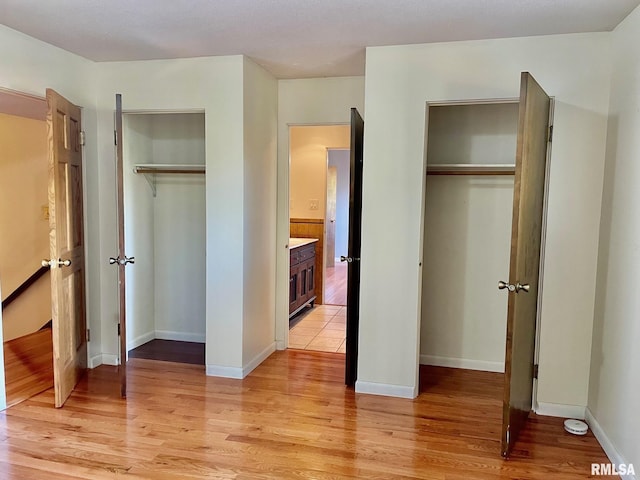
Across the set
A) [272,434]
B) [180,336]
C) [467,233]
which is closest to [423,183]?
[467,233]

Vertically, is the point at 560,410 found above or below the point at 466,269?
below

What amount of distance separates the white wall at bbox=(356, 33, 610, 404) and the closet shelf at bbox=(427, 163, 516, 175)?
0.56 metres

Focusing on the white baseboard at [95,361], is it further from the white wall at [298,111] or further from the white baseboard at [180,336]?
the white wall at [298,111]

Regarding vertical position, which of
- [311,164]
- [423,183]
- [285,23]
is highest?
[285,23]

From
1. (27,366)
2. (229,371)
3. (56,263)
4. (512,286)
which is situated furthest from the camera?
(27,366)

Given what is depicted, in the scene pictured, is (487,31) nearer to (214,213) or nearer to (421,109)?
(421,109)

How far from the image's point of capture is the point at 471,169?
3.95 metres

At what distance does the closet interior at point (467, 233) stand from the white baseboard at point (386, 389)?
0.80 metres

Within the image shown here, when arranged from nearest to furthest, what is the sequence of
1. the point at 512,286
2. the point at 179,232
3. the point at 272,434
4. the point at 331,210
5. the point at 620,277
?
the point at 512,286
the point at 620,277
the point at 272,434
the point at 179,232
the point at 331,210

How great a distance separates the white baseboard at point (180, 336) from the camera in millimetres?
4793

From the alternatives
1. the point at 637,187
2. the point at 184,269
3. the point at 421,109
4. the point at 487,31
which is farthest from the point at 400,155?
the point at 184,269

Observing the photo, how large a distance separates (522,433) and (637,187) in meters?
1.57

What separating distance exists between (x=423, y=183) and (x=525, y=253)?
929 mm

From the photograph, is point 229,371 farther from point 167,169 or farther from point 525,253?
point 525,253
